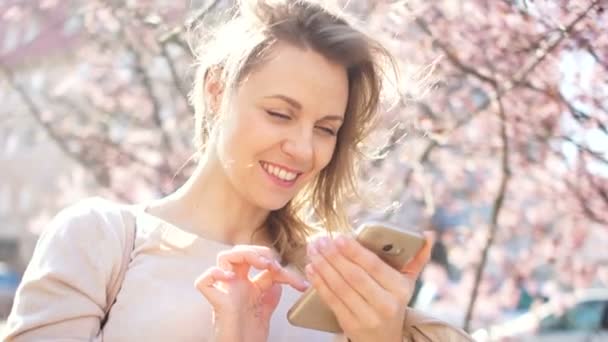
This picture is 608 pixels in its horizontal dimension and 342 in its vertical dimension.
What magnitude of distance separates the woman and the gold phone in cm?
3

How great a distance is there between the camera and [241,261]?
6.03 ft

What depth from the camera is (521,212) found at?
21.5 feet

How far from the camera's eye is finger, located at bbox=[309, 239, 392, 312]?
Answer: 1.72 meters

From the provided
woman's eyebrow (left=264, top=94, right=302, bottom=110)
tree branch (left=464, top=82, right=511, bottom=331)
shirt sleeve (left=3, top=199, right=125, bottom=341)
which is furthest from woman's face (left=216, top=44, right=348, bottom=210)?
tree branch (left=464, top=82, right=511, bottom=331)

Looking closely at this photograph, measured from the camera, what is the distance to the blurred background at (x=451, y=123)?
303 centimetres

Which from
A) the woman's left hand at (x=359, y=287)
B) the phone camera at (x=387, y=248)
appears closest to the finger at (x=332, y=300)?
the woman's left hand at (x=359, y=287)

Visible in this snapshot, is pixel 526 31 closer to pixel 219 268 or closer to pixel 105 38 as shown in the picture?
pixel 219 268

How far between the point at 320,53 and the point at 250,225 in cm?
37

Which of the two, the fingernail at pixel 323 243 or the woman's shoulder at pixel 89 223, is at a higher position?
the fingernail at pixel 323 243

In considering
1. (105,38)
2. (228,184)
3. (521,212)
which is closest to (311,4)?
(228,184)

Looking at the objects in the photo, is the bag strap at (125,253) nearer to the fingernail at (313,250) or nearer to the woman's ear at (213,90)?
the woman's ear at (213,90)

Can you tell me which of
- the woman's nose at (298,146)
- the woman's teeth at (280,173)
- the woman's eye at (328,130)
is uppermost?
the woman's nose at (298,146)

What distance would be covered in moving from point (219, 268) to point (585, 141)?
1.60 m

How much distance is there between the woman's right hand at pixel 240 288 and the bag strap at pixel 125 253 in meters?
0.18
